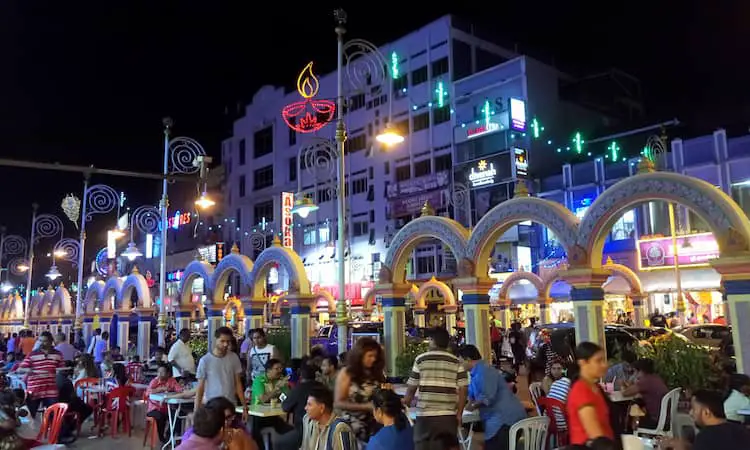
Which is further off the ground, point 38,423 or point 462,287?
point 462,287

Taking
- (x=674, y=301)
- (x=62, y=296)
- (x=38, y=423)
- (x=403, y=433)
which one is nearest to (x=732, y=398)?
(x=403, y=433)

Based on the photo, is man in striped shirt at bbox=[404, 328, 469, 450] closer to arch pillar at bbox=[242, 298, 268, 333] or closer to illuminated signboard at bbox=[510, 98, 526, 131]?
arch pillar at bbox=[242, 298, 268, 333]

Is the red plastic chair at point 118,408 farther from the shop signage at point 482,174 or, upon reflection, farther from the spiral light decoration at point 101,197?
the shop signage at point 482,174

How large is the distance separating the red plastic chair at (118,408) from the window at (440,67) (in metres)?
29.2

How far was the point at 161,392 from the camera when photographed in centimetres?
1005

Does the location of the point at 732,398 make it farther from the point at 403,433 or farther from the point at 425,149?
the point at 425,149

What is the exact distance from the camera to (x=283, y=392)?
8.53 m

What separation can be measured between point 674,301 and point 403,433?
24161 mm

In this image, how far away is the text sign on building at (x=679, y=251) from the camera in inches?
958

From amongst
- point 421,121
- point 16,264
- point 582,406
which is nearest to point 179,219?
point 16,264

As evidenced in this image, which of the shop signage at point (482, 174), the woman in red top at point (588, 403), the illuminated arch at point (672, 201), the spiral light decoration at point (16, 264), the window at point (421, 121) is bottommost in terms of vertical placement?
the woman in red top at point (588, 403)

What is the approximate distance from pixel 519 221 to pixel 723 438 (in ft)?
26.7

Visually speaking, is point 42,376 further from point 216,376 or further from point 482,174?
→ point 482,174

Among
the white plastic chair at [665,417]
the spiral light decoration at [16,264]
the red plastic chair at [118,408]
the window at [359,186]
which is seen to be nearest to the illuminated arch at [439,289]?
the window at [359,186]
